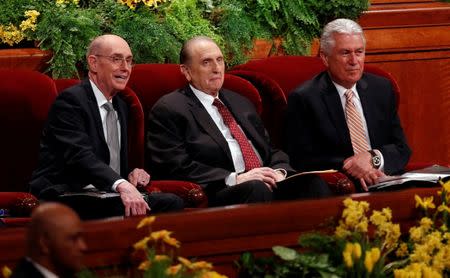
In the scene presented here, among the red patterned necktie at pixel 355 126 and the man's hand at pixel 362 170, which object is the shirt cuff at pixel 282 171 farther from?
the red patterned necktie at pixel 355 126

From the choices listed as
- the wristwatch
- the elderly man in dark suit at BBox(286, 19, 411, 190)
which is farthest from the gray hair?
the wristwatch

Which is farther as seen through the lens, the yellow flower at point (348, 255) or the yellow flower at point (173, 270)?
the yellow flower at point (348, 255)

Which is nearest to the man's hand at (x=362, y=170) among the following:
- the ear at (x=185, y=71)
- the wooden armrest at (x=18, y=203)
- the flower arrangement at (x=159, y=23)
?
the ear at (x=185, y=71)

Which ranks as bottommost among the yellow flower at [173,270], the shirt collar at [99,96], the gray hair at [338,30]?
the yellow flower at [173,270]

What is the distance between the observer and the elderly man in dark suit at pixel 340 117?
14.3 feet

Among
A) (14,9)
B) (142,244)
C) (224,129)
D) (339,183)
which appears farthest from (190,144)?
(142,244)

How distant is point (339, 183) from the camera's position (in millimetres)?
3998

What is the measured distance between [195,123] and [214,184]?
0.93 feet

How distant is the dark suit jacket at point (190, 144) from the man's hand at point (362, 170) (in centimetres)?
25

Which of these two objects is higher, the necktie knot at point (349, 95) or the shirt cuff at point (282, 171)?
the necktie knot at point (349, 95)

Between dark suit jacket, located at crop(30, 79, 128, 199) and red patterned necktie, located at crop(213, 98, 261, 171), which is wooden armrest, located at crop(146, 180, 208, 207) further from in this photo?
red patterned necktie, located at crop(213, 98, 261, 171)

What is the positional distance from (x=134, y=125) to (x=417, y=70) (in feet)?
7.12

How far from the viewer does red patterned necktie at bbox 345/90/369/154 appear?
4371 millimetres

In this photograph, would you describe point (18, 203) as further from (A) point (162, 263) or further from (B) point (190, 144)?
(A) point (162, 263)
